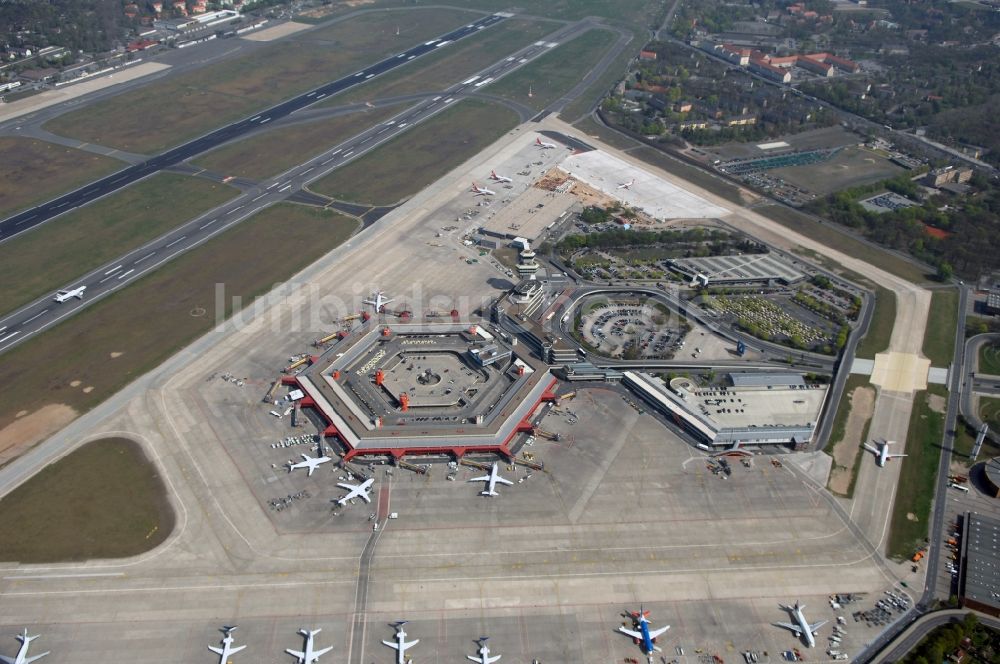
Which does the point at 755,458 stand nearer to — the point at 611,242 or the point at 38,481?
the point at 611,242

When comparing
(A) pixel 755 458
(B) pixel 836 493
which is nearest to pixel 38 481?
(A) pixel 755 458

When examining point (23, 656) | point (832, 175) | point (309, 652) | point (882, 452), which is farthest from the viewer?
point (832, 175)

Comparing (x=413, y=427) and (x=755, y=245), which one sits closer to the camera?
(x=413, y=427)

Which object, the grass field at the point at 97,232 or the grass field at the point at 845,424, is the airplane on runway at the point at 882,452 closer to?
the grass field at the point at 845,424

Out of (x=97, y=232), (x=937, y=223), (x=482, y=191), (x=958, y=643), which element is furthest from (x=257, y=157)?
(x=958, y=643)

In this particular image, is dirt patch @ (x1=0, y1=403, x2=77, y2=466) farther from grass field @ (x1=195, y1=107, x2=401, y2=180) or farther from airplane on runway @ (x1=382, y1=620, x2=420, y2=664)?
grass field @ (x1=195, y1=107, x2=401, y2=180)

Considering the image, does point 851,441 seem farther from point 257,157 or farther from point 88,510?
point 257,157

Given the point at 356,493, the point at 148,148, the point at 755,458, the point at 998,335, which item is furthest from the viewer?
the point at 148,148

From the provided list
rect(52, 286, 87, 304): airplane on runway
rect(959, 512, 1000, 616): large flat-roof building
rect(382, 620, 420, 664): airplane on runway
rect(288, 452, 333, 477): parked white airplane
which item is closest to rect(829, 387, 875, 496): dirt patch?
rect(959, 512, 1000, 616): large flat-roof building
